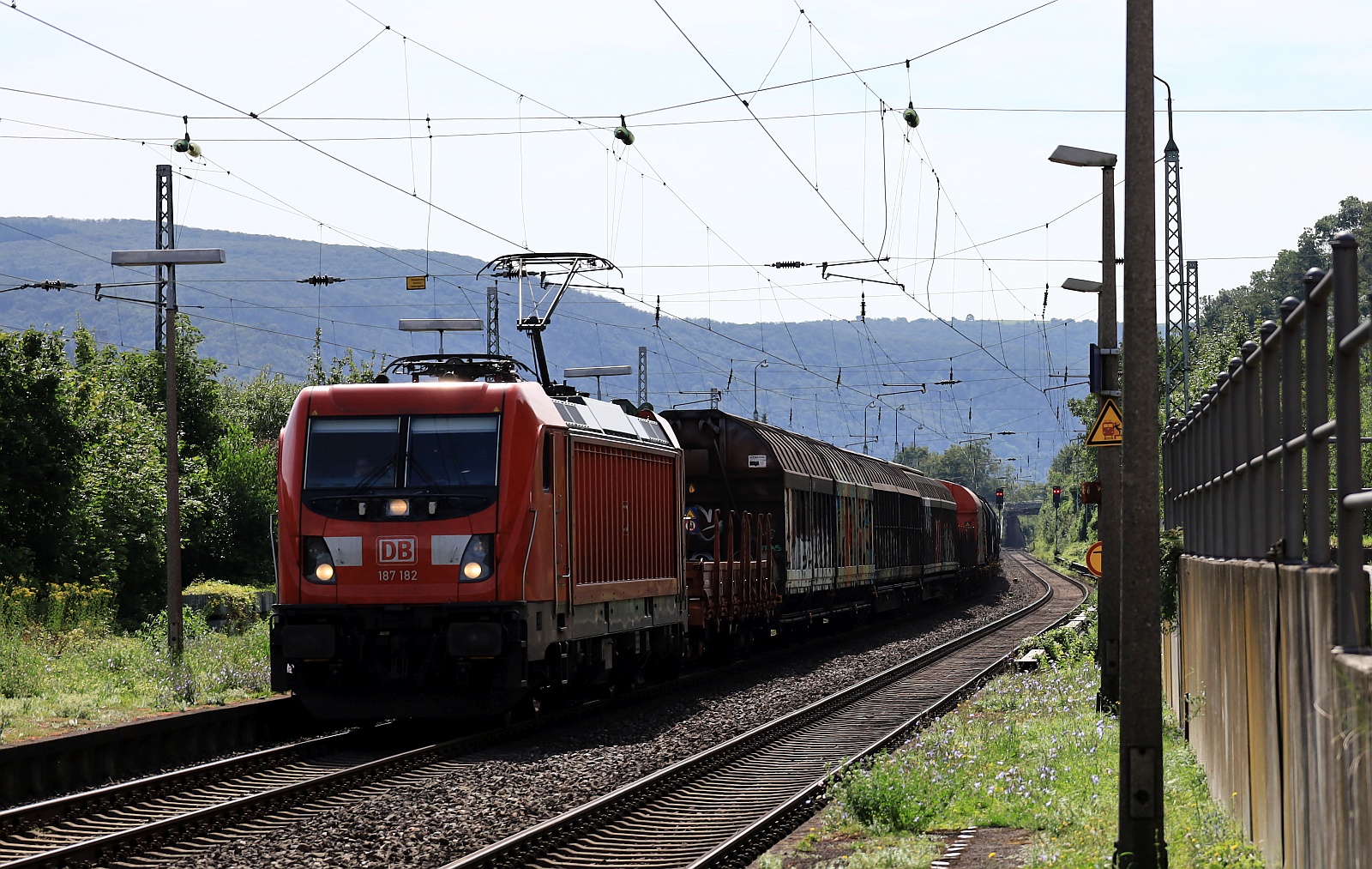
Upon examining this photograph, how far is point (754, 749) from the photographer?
49.5 ft

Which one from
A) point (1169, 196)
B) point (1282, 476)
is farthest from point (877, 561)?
point (1282, 476)

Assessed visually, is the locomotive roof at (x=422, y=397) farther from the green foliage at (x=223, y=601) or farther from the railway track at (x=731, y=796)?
the green foliage at (x=223, y=601)

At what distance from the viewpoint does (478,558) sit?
15.1m

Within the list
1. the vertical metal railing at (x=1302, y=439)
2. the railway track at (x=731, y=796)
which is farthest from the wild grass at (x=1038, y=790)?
the vertical metal railing at (x=1302, y=439)

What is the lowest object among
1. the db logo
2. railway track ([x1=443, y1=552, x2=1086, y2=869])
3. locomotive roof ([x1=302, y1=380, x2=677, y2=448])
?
railway track ([x1=443, y1=552, x2=1086, y2=869])

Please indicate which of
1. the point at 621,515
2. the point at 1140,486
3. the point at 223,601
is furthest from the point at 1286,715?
the point at 223,601

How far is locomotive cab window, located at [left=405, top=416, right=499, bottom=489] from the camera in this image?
1534cm

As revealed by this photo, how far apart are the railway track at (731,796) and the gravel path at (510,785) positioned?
39 centimetres

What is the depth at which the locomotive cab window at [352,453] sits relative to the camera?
15477 millimetres

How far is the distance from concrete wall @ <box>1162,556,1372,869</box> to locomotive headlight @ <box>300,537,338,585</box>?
8326mm

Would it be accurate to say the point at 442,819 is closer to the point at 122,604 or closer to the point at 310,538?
the point at 310,538

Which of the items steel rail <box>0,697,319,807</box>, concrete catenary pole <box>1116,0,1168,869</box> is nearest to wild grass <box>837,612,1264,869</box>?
concrete catenary pole <box>1116,0,1168,869</box>

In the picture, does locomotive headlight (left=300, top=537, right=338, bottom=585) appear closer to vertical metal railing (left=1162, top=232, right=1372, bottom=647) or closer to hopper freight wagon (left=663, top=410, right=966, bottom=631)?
hopper freight wagon (left=663, top=410, right=966, bottom=631)

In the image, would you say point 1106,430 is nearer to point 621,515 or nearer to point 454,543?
point 621,515
